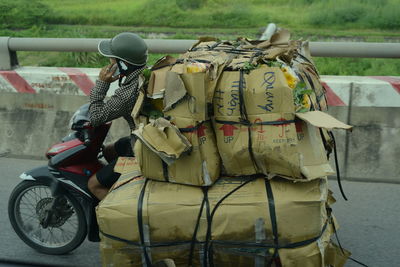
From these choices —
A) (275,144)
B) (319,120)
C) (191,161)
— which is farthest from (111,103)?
(319,120)

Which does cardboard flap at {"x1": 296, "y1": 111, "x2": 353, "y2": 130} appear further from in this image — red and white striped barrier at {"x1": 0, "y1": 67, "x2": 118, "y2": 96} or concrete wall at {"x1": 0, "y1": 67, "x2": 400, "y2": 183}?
red and white striped barrier at {"x1": 0, "y1": 67, "x2": 118, "y2": 96}

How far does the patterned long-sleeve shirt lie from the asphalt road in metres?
1.16

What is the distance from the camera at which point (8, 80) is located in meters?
7.10

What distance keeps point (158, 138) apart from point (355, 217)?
2538 mm

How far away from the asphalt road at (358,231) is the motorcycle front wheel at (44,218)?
102mm

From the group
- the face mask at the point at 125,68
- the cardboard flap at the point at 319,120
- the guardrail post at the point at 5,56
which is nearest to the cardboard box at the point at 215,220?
the cardboard flap at the point at 319,120

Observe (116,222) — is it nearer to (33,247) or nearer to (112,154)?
(112,154)

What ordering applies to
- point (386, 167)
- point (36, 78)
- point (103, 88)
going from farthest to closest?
point (36, 78) → point (386, 167) → point (103, 88)

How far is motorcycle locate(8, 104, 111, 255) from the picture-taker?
4566 millimetres

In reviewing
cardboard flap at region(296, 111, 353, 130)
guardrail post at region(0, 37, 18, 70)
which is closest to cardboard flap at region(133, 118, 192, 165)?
cardboard flap at region(296, 111, 353, 130)

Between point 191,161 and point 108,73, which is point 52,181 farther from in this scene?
point 191,161

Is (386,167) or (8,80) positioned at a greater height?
(8,80)

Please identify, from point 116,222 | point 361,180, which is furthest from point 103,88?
point 361,180

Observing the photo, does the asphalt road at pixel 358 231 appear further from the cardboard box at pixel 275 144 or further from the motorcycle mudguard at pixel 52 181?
the cardboard box at pixel 275 144
